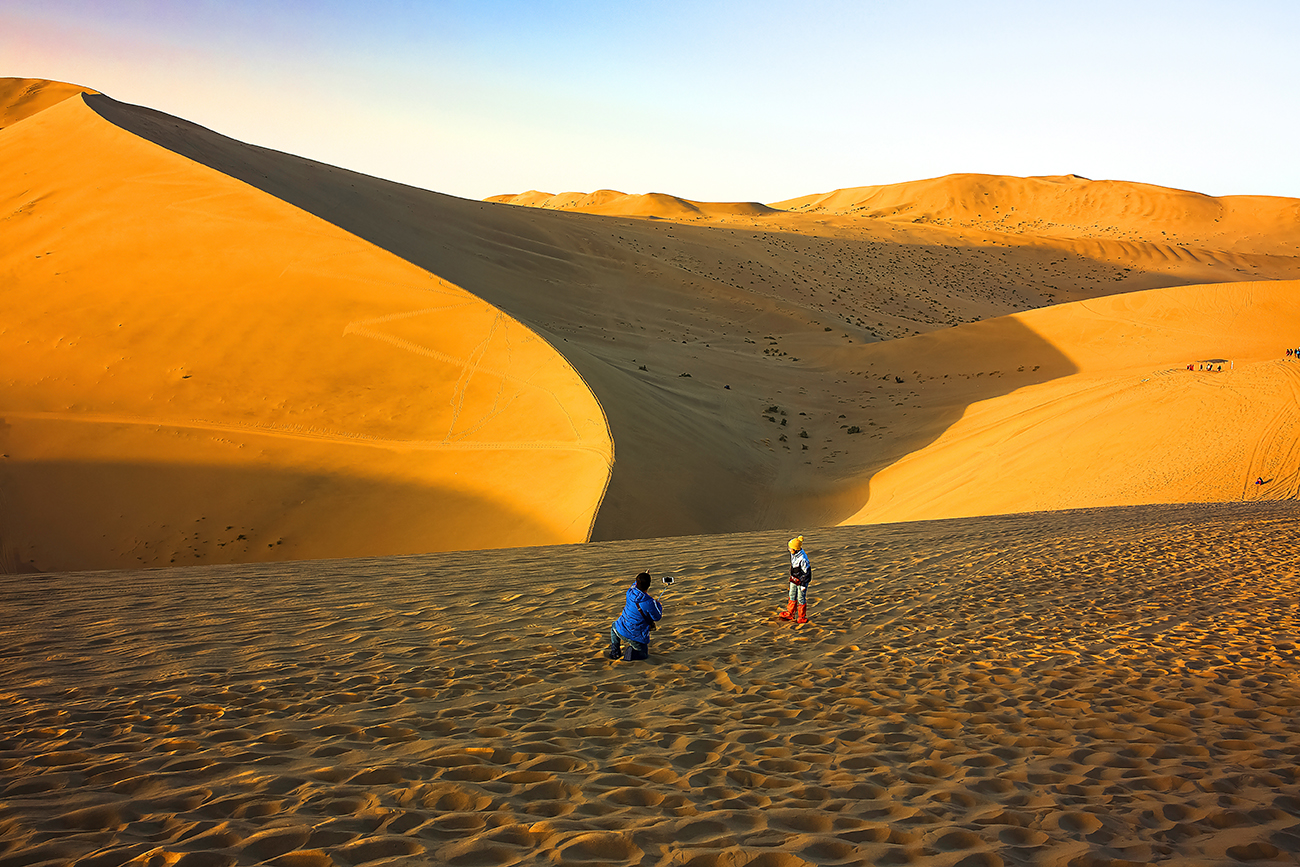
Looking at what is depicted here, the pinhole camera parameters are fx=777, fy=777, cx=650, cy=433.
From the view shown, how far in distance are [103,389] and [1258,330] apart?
36.2 m

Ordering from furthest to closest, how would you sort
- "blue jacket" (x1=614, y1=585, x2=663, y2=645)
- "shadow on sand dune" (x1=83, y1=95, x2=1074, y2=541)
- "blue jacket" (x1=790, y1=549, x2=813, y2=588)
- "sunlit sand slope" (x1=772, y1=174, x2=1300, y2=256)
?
"sunlit sand slope" (x1=772, y1=174, x2=1300, y2=256), "shadow on sand dune" (x1=83, y1=95, x2=1074, y2=541), "blue jacket" (x1=790, y1=549, x2=813, y2=588), "blue jacket" (x1=614, y1=585, x2=663, y2=645)

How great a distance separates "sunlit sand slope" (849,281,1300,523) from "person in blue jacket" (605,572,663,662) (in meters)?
→ 10.8

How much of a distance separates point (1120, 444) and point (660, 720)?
16.0 meters

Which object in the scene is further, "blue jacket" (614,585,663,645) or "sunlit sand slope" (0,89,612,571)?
"sunlit sand slope" (0,89,612,571)

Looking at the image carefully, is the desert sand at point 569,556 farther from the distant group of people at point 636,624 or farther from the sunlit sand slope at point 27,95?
the sunlit sand slope at point 27,95

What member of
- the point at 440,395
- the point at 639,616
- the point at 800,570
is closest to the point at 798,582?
the point at 800,570

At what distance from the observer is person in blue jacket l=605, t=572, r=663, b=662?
6719 millimetres

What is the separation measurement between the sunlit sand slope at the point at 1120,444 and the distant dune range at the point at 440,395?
0.09 m

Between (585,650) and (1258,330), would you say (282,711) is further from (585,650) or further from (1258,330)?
(1258,330)

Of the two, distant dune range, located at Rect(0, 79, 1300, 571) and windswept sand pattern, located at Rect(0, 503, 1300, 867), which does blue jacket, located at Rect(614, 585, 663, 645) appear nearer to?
windswept sand pattern, located at Rect(0, 503, 1300, 867)

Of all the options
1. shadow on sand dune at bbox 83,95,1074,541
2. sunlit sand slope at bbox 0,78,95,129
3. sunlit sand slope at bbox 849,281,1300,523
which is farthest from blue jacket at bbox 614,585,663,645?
sunlit sand slope at bbox 0,78,95,129

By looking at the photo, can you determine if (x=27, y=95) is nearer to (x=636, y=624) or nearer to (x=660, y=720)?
(x=636, y=624)

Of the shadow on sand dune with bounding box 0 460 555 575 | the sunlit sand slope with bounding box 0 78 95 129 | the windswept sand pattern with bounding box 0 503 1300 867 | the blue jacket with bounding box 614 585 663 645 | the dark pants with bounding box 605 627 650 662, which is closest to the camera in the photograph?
the windswept sand pattern with bounding box 0 503 1300 867

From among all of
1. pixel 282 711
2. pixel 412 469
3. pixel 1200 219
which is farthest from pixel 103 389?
pixel 1200 219
